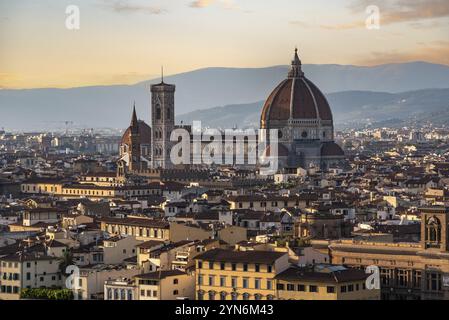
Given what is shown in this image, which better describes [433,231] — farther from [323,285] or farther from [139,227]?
[139,227]

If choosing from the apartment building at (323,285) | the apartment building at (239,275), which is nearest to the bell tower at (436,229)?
the apartment building at (323,285)

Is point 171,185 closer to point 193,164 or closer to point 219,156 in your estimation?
point 193,164

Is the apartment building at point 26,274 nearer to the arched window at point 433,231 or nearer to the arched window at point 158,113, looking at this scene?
the arched window at point 433,231

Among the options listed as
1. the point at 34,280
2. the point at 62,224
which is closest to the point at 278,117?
the point at 62,224

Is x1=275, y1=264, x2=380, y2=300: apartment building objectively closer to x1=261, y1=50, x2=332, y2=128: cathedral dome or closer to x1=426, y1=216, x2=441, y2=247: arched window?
x1=426, y1=216, x2=441, y2=247: arched window

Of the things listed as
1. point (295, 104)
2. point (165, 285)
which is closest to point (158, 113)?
point (295, 104)
